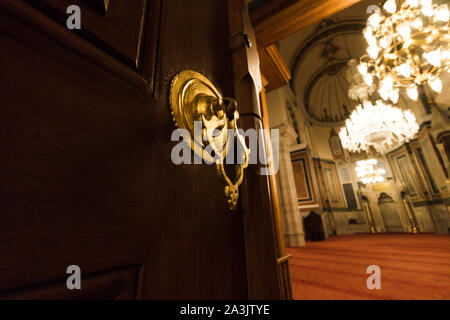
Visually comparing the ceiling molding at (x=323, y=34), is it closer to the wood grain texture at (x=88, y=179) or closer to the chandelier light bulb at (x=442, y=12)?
the chandelier light bulb at (x=442, y=12)

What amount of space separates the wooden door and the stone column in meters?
4.87

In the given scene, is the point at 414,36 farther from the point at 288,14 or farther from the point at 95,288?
the point at 95,288

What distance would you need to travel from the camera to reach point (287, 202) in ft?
16.3

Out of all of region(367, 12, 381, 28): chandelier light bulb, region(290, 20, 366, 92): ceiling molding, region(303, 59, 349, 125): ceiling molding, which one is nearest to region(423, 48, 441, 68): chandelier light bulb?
region(367, 12, 381, 28): chandelier light bulb

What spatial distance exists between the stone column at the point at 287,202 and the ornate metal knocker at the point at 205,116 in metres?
4.90

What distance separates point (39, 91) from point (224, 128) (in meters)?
0.33

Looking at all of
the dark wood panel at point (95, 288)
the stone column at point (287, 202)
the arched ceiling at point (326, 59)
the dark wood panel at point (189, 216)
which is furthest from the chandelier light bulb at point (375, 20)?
the dark wood panel at point (95, 288)

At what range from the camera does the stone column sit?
488 cm

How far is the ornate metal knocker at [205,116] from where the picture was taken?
403 mm

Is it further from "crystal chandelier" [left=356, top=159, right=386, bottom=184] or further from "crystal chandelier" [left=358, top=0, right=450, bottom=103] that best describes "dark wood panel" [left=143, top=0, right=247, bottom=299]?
"crystal chandelier" [left=356, top=159, right=386, bottom=184]

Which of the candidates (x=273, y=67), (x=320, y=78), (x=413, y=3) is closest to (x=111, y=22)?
(x=273, y=67)

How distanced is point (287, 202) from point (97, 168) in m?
5.20

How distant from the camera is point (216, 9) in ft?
2.10
